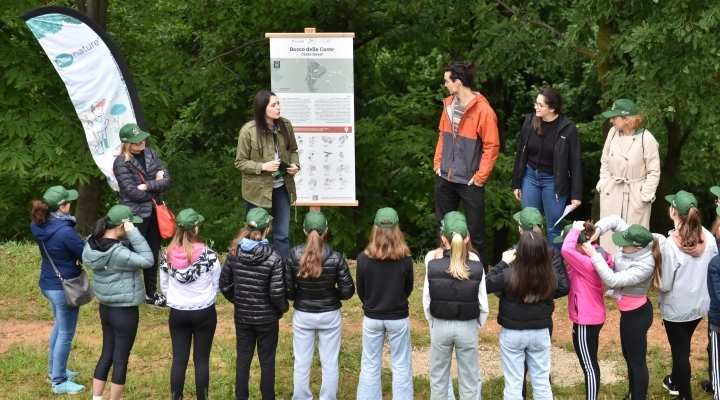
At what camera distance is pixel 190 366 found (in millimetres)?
8562

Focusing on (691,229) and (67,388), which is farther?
(67,388)

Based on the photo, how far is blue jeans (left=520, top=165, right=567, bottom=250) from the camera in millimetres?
8859

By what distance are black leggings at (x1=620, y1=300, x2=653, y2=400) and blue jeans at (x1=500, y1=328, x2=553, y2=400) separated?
61 centimetres

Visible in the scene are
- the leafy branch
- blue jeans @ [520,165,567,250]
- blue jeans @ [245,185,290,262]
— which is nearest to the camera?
blue jeans @ [520,165,567,250]

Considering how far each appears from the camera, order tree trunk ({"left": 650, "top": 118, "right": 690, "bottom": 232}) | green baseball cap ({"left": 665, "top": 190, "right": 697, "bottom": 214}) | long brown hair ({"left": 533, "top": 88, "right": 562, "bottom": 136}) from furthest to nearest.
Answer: tree trunk ({"left": 650, "top": 118, "right": 690, "bottom": 232}), long brown hair ({"left": 533, "top": 88, "right": 562, "bottom": 136}), green baseball cap ({"left": 665, "top": 190, "right": 697, "bottom": 214})

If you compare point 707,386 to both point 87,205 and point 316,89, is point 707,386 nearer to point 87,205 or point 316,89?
point 316,89

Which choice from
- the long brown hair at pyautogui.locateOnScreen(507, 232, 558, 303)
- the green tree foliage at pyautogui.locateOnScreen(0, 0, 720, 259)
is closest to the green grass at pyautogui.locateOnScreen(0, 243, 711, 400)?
the long brown hair at pyautogui.locateOnScreen(507, 232, 558, 303)

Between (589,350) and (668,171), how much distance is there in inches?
383

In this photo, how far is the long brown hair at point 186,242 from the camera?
6.87 meters

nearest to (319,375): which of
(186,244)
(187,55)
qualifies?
(186,244)

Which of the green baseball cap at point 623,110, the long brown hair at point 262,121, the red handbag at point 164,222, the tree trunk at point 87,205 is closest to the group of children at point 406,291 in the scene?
the red handbag at point 164,222

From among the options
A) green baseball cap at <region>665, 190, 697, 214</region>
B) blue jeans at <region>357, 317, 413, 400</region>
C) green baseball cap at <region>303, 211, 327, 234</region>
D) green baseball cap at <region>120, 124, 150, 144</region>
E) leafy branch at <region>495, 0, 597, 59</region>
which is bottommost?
blue jeans at <region>357, 317, 413, 400</region>

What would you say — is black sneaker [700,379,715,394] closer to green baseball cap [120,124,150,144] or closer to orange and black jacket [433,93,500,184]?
orange and black jacket [433,93,500,184]

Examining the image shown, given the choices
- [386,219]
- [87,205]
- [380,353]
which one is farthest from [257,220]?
[87,205]
